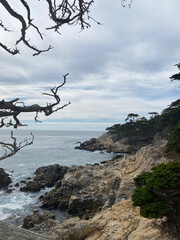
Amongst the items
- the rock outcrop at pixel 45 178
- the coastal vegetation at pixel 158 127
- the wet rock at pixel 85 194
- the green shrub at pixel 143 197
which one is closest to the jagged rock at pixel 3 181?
the rock outcrop at pixel 45 178

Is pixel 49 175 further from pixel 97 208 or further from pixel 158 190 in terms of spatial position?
pixel 158 190

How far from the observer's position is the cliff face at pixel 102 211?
315 inches

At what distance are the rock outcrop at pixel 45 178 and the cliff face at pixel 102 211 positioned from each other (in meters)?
5.73

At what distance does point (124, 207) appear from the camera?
36.1 feet

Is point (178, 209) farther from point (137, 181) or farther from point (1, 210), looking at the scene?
point (1, 210)

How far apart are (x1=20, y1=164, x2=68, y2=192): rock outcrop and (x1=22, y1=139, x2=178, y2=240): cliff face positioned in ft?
18.8

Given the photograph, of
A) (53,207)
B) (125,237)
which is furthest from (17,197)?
(125,237)

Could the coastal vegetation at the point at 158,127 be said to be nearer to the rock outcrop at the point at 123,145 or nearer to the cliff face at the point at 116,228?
the rock outcrop at the point at 123,145

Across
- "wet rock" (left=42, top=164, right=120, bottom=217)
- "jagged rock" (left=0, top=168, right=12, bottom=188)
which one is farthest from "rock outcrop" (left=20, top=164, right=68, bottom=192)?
"wet rock" (left=42, top=164, right=120, bottom=217)

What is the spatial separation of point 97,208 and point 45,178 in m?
15.0

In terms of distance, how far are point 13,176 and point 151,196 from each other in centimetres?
3166

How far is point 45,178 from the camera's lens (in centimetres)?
2883

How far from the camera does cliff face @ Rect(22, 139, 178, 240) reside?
799 cm

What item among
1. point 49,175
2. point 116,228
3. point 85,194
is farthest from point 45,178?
point 116,228
